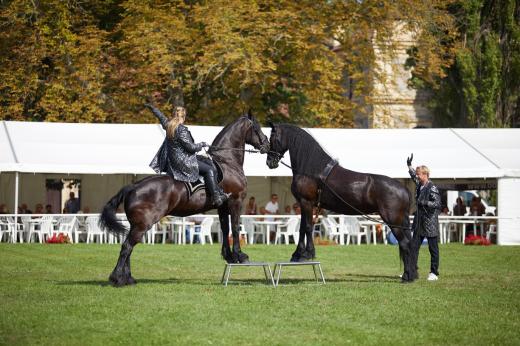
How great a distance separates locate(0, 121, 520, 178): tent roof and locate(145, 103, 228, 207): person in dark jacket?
39.3 ft

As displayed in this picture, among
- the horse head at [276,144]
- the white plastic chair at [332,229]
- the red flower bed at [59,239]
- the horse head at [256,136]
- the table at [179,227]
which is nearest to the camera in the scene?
the horse head at [256,136]

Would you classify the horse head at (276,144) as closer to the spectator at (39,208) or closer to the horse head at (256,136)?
the horse head at (256,136)

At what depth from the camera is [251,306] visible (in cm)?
1079

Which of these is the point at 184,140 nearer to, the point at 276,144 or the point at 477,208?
the point at 276,144

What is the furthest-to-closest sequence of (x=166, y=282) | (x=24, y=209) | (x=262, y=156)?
(x=24, y=209) < (x=262, y=156) < (x=166, y=282)

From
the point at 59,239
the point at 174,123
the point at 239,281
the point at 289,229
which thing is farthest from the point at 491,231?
the point at 174,123

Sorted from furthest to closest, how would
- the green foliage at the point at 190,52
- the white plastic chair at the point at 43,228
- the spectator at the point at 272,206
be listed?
the green foliage at the point at 190,52
the spectator at the point at 272,206
the white plastic chair at the point at 43,228

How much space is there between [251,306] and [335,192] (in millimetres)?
3849

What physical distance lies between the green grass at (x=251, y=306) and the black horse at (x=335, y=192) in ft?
1.99

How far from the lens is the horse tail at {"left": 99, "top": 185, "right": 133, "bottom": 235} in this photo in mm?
12844

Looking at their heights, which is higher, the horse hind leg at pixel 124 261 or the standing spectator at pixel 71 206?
the standing spectator at pixel 71 206

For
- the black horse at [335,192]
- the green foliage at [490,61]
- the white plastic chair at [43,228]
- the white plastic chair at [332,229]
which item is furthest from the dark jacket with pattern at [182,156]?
the green foliage at [490,61]

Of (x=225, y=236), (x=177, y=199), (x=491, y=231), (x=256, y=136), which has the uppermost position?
(x=256, y=136)

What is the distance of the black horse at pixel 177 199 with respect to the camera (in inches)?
502
